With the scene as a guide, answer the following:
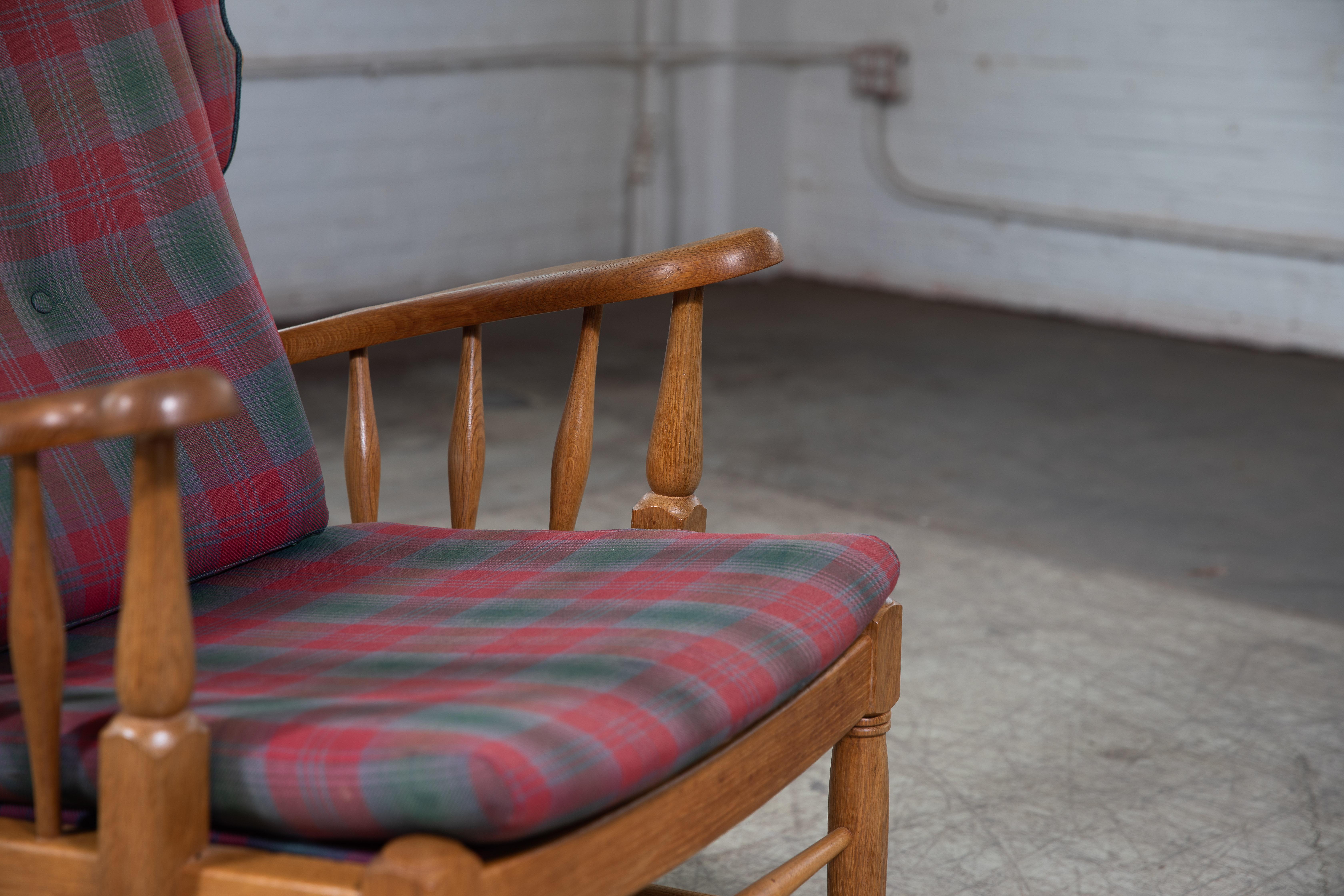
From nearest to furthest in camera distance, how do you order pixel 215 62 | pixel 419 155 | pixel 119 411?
pixel 119 411
pixel 215 62
pixel 419 155

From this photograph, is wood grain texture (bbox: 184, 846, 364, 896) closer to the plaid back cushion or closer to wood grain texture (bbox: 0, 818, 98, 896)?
wood grain texture (bbox: 0, 818, 98, 896)

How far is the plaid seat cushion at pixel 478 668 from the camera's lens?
2.39ft

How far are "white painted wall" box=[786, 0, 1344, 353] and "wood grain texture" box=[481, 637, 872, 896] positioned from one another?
3665 mm

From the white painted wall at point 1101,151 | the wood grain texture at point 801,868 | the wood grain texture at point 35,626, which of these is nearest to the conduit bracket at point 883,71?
the white painted wall at point 1101,151

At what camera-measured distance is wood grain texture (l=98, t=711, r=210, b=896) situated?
729 mm

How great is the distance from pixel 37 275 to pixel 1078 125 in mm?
4029

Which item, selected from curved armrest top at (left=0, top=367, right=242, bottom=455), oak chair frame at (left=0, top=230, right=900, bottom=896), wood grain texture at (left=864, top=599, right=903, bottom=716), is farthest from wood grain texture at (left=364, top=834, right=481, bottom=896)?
wood grain texture at (left=864, top=599, right=903, bottom=716)

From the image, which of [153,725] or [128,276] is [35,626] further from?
[128,276]

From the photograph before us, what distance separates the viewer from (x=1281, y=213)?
4227 mm

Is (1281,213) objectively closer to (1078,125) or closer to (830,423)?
(1078,125)

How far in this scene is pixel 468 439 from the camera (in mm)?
1261

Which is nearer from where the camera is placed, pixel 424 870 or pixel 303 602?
pixel 424 870

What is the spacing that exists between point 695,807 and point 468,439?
493 mm

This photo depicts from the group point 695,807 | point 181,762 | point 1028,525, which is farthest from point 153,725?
point 1028,525
